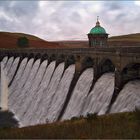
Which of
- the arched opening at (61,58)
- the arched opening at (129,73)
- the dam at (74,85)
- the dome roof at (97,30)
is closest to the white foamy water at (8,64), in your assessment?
the dam at (74,85)

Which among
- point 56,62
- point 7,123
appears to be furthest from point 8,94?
point 7,123

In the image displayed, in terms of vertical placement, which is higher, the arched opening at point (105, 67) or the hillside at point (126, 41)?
the hillside at point (126, 41)

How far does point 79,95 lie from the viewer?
34219 millimetres

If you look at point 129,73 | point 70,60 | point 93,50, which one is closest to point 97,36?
point 70,60

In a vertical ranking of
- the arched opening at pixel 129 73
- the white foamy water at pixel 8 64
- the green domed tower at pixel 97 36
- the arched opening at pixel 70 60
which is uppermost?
the green domed tower at pixel 97 36

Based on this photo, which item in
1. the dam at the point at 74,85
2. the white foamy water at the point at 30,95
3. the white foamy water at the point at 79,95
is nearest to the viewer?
the dam at the point at 74,85

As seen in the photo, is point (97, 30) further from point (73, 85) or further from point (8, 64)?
point (73, 85)

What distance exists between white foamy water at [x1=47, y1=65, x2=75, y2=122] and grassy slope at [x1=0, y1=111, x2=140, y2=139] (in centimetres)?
1723

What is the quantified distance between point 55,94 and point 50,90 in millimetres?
2993

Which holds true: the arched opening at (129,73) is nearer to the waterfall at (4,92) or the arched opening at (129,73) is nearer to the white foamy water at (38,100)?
the white foamy water at (38,100)

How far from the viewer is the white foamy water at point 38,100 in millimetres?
39909

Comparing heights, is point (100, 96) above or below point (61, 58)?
below

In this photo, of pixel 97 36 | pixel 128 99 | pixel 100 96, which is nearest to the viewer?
pixel 128 99

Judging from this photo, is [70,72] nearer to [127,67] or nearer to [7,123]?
[7,123]
